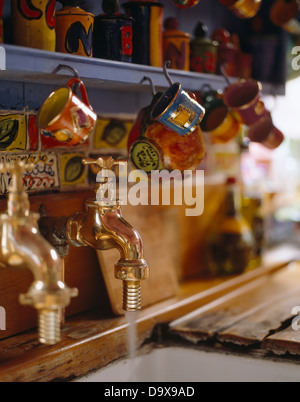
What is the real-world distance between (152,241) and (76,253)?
294 mm

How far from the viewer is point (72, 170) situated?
1518mm

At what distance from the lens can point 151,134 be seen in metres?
1.40

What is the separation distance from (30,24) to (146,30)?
378mm

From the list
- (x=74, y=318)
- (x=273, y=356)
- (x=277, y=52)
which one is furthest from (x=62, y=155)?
(x=277, y=52)

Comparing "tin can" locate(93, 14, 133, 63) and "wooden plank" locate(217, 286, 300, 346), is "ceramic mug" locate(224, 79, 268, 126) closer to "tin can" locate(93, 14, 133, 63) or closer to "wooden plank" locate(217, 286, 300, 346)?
"tin can" locate(93, 14, 133, 63)

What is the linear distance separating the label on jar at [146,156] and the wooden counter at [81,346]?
1.37 ft

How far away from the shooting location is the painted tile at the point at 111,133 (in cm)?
160

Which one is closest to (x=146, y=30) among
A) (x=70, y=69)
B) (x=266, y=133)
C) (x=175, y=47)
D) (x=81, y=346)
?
(x=175, y=47)

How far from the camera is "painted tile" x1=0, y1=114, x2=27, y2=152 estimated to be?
1.30 m

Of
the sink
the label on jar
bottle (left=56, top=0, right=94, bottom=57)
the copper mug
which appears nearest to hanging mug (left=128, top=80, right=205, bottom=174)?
the label on jar

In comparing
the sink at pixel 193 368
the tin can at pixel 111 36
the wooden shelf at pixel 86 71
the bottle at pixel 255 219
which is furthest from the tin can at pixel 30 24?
the bottle at pixel 255 219

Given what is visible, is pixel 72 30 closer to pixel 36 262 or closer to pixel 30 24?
pixel 30 24

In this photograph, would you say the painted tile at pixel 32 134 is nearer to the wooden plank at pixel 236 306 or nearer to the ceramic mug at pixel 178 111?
the ceramic mug at pixel 178 111

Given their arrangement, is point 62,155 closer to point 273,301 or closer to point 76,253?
point 76,253
